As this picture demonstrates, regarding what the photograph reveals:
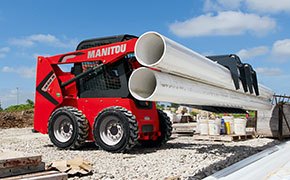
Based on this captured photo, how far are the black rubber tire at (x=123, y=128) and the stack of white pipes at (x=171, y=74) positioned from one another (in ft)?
6.25

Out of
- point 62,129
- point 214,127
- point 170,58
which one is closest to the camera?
point 170,58

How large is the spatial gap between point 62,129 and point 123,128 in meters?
1.84

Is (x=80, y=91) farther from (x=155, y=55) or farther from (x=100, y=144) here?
(x=155, y=55)

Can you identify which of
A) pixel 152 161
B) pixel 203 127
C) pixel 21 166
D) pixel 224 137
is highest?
pixel 203 127

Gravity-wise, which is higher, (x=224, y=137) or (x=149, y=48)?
(x=149, y=48)

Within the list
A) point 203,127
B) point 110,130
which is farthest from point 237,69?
point 203,127

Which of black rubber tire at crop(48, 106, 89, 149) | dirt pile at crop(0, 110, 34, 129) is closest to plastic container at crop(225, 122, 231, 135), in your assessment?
black rubber tire at crop(48, 106, 89, 149)

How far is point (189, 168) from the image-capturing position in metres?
5.19

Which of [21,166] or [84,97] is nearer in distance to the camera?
[21,166]

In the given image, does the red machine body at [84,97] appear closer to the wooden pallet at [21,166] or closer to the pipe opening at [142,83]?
the pipe opening at [142,83]

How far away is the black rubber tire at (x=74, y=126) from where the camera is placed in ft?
23.3

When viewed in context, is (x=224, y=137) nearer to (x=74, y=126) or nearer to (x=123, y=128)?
(x=123, y=128)

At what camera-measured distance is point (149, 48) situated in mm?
4238

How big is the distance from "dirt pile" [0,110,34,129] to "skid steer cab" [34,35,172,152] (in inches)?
397
